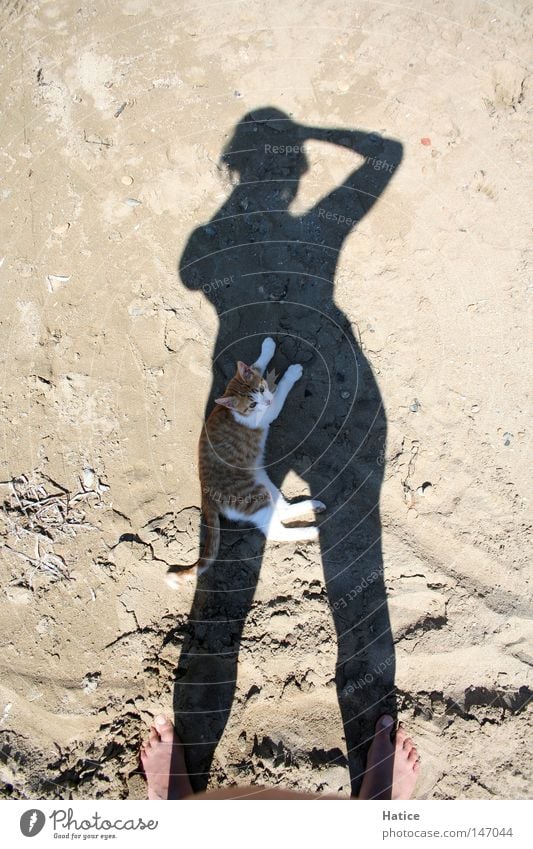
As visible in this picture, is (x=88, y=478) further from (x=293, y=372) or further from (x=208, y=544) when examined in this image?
(x=293, y=372)

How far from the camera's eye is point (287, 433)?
14.1ft

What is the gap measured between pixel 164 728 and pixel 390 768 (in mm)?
1753

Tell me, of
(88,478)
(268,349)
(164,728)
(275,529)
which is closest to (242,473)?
(275,529)

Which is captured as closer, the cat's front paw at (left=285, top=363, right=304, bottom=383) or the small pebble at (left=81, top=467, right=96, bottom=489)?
the cat's front paw at (left=285, top=363, right=304, bottom=383)

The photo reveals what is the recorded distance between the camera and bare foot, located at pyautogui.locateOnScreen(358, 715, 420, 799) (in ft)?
12.0

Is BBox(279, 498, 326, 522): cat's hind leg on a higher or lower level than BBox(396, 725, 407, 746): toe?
higher

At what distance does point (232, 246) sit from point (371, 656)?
146 inches

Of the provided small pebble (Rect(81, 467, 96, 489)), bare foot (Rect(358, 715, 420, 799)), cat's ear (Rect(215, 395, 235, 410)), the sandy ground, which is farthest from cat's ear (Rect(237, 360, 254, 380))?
bare foot (Rect(358, 715, 420, 799))

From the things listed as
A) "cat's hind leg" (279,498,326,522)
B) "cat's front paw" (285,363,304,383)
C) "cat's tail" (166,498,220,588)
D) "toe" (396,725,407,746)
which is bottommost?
"toe" (396,725,407,746)

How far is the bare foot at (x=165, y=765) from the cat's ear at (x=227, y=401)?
254 cm
